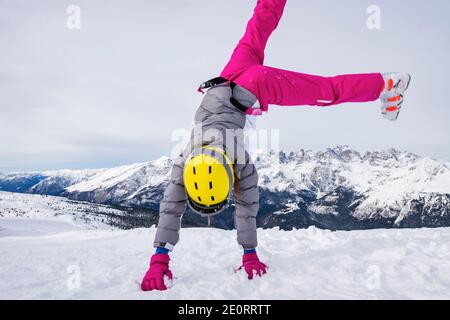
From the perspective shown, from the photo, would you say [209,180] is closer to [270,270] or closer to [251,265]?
[251,265]

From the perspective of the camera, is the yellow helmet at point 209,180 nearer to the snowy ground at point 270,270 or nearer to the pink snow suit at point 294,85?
the snowy ground at point 270,270

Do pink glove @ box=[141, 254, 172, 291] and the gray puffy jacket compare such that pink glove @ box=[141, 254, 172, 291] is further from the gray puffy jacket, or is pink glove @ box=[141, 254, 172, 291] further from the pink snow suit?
the pink snow suit

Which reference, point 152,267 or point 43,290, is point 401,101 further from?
point 43,290

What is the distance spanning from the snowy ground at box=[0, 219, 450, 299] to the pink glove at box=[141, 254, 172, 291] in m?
0.14

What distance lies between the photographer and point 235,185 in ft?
14.7

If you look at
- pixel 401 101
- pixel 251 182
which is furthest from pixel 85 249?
pixel 401 101

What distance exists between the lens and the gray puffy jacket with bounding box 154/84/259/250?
4.30m

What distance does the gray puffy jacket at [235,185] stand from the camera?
4.30m

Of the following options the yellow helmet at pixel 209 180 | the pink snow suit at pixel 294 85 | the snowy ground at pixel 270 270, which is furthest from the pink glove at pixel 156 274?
the pink snow suit at pixel 294 85

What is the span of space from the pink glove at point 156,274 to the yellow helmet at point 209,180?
0.97 m

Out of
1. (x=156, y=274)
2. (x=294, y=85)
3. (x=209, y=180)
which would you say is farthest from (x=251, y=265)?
(x=294, y=85)
